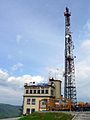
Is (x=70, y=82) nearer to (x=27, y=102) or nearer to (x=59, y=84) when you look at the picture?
(x=59, y=84)

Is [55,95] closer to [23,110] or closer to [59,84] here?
[59,84]

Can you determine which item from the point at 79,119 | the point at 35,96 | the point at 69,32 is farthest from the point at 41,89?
the point at 79,119

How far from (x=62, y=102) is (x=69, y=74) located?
22.3 meters

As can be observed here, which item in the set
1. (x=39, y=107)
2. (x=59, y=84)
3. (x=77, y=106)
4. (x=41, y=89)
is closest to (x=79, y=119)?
(x=77, y=106)

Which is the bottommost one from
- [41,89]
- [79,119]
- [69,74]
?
[79,119]

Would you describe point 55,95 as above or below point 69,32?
below

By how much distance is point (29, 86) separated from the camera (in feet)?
314

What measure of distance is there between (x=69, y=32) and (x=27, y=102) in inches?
1366

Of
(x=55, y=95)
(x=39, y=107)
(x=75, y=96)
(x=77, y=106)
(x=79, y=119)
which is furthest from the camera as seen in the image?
(x=55, y=95)

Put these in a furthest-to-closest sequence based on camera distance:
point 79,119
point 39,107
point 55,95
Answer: point 55,95 < point 39,107 < point 79,119

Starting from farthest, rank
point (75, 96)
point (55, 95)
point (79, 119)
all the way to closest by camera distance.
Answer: point (55, 95) → point (75, 96) → point (79, 119)

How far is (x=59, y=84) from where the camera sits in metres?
101

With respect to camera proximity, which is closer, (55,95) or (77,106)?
(77,106)

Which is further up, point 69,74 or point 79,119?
point 69,74
